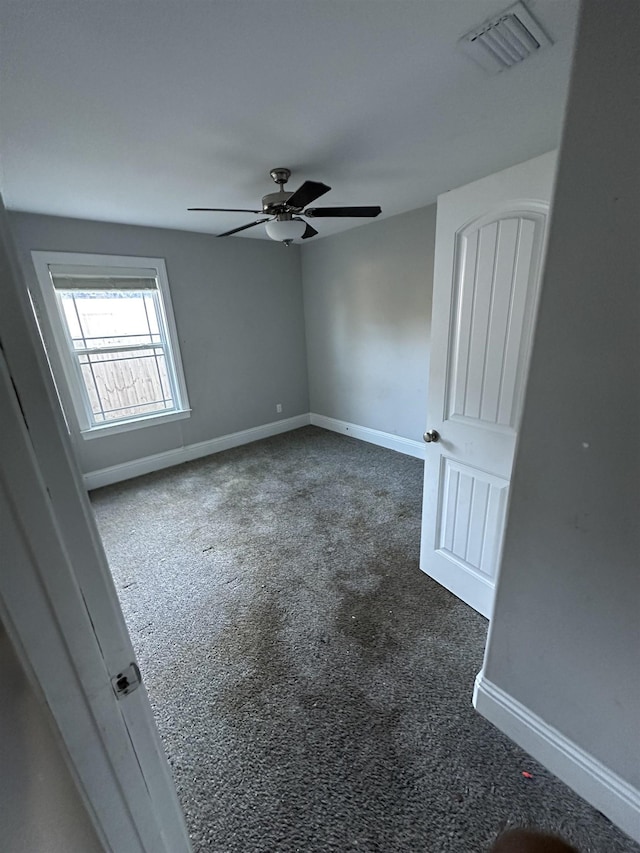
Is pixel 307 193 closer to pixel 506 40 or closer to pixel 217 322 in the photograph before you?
pixel 506 40

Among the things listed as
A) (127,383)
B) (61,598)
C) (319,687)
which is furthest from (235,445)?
(61,598)

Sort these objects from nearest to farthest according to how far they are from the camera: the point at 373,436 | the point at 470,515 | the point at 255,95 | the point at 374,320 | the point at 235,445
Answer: the point at 255,95 < the point at 470,515 < the point at 374,320 < the point at 373,436 < the point at 235,445

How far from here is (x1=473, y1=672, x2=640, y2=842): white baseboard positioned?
104cm

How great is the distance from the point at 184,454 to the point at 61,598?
3691 mm

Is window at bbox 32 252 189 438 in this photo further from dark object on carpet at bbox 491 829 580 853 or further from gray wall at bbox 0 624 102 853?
dark object on carpet at bbox 491 829 580 853

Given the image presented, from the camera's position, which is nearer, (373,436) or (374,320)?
(374,320)

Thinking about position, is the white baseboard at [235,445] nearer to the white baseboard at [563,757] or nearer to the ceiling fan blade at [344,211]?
the ceiling fan blade at [344,211]

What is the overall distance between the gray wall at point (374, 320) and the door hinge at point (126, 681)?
3338 millimetres

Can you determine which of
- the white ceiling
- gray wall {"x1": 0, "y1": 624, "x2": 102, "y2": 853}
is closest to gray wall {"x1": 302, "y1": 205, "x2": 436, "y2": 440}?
the white ceiling

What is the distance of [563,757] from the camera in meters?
1.15

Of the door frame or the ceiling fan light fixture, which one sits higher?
the ceiling fan light fixture

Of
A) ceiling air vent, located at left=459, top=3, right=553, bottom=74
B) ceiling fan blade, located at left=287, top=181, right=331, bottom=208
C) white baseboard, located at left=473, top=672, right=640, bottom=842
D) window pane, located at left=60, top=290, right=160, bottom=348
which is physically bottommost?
white baseboard, located at left=473, top=672, right=640, bottom=842

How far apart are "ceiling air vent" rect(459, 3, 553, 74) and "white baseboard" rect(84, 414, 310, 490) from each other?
3.75m

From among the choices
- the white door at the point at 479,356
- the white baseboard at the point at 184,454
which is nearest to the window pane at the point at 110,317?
the white baseboard at the point at 184,454
